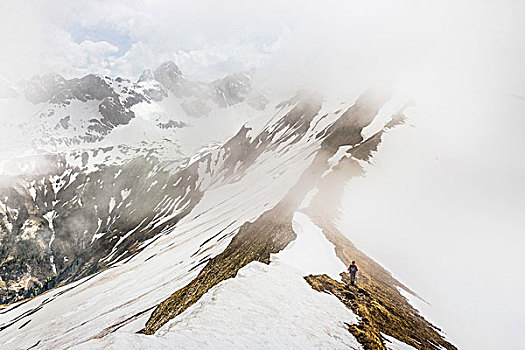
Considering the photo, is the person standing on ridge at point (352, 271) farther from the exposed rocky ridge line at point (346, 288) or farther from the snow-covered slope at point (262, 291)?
the snow-covered slope at point (262, 291)

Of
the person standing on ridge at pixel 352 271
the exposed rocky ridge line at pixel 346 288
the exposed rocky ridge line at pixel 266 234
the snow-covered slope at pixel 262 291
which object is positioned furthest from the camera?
the exposed rocky ridge line at pixel 266 234

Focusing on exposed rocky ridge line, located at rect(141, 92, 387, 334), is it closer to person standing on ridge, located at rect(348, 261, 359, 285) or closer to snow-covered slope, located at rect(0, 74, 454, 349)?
snow-covered slope, located at rect(0, 74, 454, 349)

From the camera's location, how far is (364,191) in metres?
54.9

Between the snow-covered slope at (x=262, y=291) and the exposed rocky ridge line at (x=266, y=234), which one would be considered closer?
the snow-covered slope at (x=262, y=291)

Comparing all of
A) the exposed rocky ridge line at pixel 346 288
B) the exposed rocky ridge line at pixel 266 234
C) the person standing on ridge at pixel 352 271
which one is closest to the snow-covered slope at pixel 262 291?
the exposed rocky ridge line at pixel 346 288

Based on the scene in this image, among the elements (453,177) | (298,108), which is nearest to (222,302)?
(453,177)

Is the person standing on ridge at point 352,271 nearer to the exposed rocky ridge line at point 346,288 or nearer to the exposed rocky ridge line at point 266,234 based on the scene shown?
the exposed rocky ridge line at point 346,288

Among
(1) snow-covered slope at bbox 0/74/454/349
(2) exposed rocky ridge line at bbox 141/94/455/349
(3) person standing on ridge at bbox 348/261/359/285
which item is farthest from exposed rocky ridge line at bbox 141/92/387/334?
(3) person standing on ridge at bbox 348/261/359/285

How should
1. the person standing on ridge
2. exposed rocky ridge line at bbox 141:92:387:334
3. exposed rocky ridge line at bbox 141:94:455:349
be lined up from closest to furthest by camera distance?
exposed rocky ridge line at bbox 141:94:455:349, the person standing on ridge, exposed rocky ridge line at bbox 141:92:387:334

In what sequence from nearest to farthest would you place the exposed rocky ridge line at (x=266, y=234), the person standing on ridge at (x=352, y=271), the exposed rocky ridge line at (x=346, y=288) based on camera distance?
1. the exposed rocky ridge line at (x=346, y=288)
2. the person standing on ridge at (x=352, y=271)
3. the exposed rocky ridge line at (x=266, y=234)

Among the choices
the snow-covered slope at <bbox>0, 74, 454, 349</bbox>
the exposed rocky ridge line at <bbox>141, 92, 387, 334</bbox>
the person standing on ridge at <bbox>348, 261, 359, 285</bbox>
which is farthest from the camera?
the exposed rocky ridge line at <bbox>141, 92, 387, 334</bbox>

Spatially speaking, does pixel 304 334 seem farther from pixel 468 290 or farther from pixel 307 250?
pixel 468 290

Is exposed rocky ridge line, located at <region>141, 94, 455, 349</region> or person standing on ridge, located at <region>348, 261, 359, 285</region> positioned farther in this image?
person standing on ridge, located at <region>348, 261, 359, 285</region>

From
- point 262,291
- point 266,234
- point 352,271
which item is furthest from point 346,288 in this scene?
point 266,234
